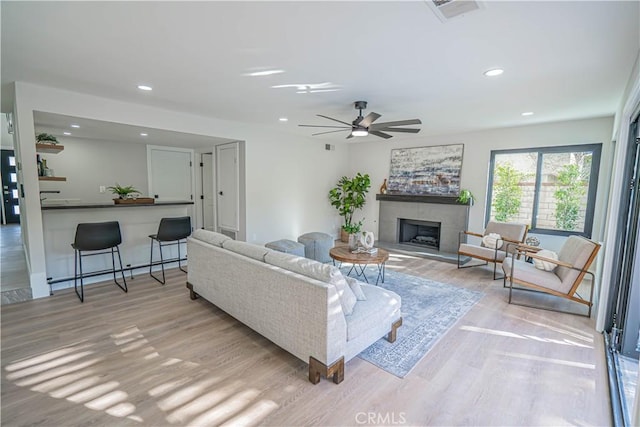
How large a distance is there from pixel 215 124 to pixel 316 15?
3556 mm

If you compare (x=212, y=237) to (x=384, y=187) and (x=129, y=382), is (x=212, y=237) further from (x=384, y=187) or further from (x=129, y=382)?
(x=384, y=187)

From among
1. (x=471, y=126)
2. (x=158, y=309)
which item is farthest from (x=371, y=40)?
(x=471, y=126)

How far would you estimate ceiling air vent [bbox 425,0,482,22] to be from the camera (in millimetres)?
1673

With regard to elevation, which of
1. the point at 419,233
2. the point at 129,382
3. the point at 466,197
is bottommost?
the point at 129,382

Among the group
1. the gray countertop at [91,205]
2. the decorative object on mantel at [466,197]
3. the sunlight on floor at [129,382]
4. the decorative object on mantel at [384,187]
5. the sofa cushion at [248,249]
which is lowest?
the sunlight on floor at [129,382]

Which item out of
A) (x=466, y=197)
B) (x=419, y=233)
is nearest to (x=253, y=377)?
(x=466, y=197)

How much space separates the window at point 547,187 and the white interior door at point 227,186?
4.91 metres

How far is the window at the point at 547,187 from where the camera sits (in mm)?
4602

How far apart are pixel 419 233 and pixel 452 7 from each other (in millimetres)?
5471

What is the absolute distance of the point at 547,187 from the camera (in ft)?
16.3

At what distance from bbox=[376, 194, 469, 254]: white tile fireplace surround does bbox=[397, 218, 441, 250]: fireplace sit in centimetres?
10

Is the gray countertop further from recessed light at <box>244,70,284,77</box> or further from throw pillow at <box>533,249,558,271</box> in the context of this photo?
throw pillow at <box>533,249,558,271</box>

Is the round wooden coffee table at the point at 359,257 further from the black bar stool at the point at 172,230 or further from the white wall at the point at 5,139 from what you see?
the white wall at the point at 5,139

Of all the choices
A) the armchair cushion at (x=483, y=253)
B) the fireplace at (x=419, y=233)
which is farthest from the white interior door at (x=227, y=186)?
the armchair cushion at (x=483, y=253)
